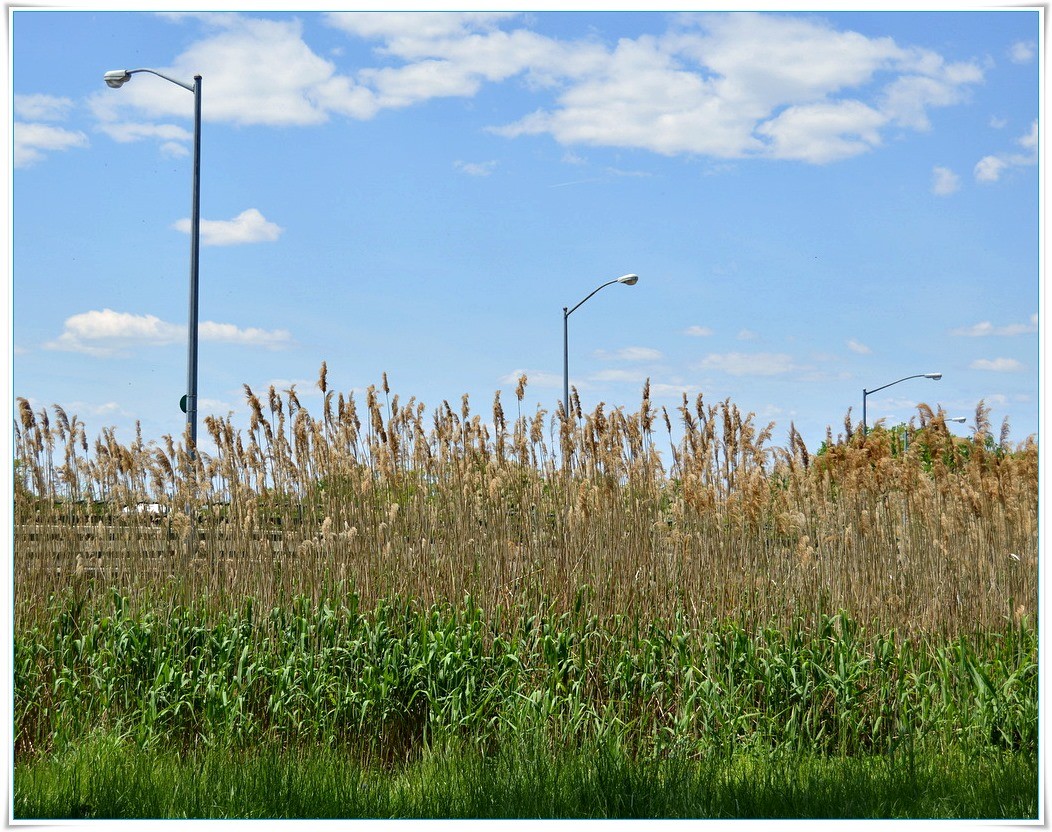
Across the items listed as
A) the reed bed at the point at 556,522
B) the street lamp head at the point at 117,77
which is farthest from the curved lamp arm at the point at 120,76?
the reed bed at the point at 556,522

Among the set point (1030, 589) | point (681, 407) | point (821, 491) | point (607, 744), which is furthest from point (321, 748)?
point (1030, 589)

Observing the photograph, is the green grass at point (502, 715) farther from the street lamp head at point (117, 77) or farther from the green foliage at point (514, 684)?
the street lamp head at point (117, 77)

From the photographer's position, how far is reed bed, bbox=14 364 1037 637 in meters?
4.86

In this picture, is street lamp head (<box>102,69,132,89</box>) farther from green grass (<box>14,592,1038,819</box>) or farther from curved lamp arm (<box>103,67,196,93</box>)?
green grass (<box>14,592,1038,819</box>)

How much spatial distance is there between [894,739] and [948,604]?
3.02 feet

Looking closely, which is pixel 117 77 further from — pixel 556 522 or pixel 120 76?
pixel 556 522

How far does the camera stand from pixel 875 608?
4.82 meters

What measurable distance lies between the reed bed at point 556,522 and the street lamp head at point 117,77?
1644 mm

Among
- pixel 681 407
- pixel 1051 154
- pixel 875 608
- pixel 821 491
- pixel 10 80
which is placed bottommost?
pixel 875 608

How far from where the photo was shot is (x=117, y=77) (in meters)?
4.36

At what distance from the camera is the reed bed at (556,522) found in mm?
4855

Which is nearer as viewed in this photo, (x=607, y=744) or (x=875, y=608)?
(x=607, y=744)
